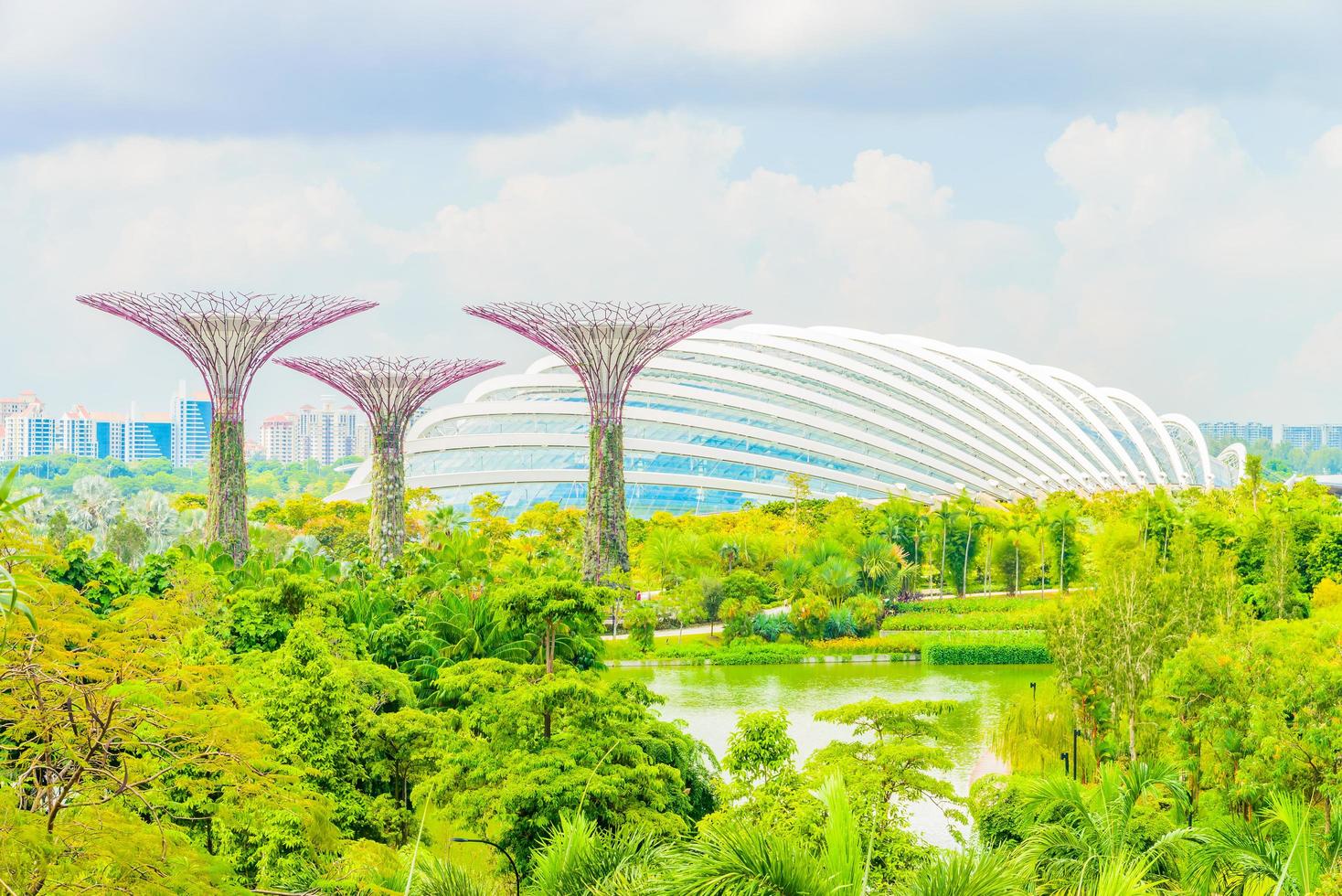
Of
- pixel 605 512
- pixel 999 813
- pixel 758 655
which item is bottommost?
pixel 758 655

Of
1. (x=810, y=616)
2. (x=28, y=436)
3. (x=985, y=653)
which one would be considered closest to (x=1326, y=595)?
(x=985, y=653)

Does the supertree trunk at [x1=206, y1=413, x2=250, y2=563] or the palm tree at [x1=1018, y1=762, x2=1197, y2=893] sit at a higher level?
the supertree trunk at [x1=206, y1=413, x2=250, y2=563]

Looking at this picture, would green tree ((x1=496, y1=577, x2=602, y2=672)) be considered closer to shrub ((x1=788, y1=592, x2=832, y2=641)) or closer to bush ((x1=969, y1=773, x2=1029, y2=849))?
bush ((x1=969, y1=773, x2=1029, y2=849))

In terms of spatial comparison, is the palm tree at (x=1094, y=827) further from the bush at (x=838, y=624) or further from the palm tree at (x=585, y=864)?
the bush at (x=838, y=624)

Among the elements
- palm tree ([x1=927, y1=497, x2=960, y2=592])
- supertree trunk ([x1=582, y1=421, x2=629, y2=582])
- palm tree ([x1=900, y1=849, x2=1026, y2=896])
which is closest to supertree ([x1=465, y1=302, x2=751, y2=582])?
supertree trunk ([x1=582, y1=421, x2=629, y2=582])

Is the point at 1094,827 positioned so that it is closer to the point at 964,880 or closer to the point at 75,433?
the point at 964,880

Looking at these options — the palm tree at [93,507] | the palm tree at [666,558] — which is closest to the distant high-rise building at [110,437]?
the palm tree at [93,507]
